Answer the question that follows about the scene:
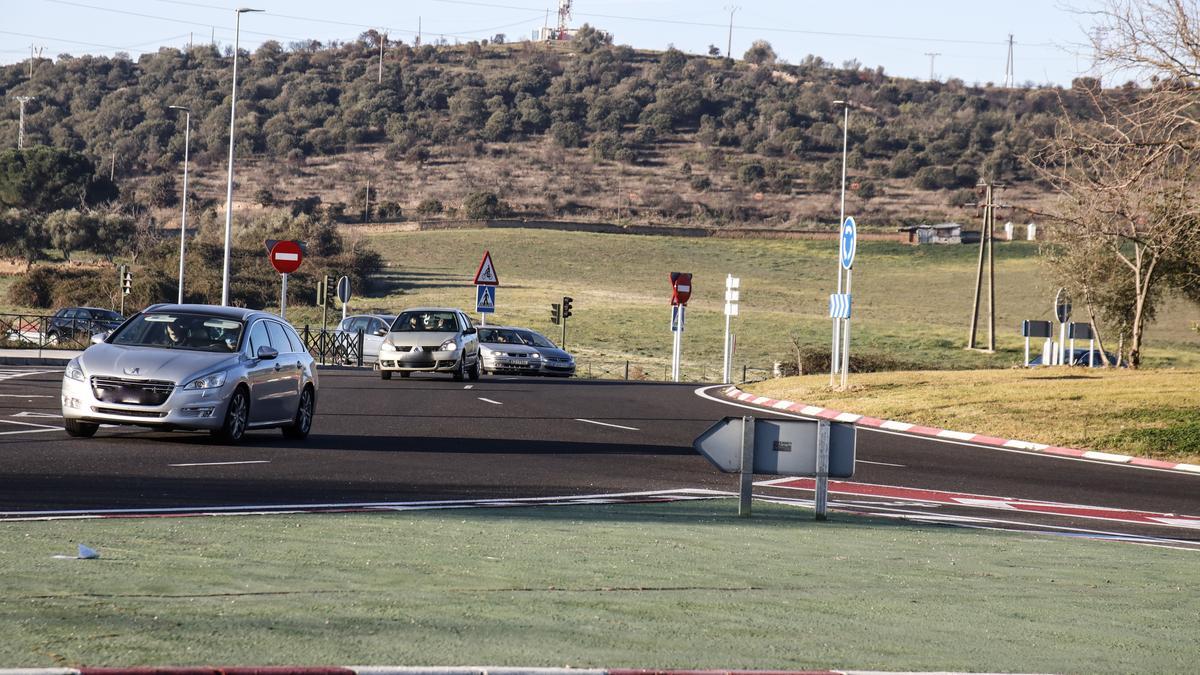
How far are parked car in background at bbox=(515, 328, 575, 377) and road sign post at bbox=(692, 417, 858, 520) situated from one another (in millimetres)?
32157

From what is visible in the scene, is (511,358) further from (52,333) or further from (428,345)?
(52,333)

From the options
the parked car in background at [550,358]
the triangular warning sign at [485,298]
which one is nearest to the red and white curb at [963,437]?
the parked car in background at [550,358]

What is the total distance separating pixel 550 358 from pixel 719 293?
45.2 meters

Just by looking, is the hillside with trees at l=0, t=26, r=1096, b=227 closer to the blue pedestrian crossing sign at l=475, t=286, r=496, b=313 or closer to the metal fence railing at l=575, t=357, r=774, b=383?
the metal fence railing at l=575, t=357, r=774, b=383

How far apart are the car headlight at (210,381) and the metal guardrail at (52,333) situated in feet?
97.7

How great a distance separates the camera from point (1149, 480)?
62.0 feet

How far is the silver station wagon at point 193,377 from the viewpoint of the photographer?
1655cm

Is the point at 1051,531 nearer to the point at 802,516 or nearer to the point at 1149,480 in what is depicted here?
the point at 802,516

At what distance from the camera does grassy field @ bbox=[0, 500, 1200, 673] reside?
5875mm

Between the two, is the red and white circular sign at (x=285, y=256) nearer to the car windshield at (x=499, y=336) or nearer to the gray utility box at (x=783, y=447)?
the car windshield at (x=499, y=336)

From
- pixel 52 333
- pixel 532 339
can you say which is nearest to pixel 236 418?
pixel 532 339

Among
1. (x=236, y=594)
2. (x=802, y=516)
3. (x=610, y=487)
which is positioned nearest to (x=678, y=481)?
(x=610, y=487)

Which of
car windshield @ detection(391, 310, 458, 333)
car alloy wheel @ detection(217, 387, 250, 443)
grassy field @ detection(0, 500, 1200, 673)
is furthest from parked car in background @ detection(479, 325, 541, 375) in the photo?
grassy field @ detection(0, 500, 1200, 673)

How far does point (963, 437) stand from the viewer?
2470 cm
